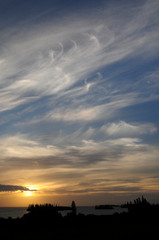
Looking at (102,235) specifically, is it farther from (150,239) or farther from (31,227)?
(31,227)

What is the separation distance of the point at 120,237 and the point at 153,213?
3980cm

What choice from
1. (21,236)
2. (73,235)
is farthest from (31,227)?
(73,235)

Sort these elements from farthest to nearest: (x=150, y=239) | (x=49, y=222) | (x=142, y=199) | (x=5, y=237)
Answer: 1. (x=142, y=199)
2. (x=49, y=222)
3. (x=5, y=237)
4. (x=150, y=239)

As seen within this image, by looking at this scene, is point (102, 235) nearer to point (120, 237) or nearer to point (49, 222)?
point (120, 237)

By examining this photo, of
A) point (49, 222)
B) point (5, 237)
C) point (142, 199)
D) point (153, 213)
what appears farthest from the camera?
point (142, 199)

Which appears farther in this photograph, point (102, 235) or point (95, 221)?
point (95, 221)

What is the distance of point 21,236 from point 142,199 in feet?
220

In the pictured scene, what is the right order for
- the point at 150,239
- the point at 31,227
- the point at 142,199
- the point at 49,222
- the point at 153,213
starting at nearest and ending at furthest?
the point at 150,239 < the point at 31,227 < the point at 49,222 < the point at 153,213 < the point at 142,199

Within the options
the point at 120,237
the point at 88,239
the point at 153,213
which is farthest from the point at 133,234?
the point at 153,213

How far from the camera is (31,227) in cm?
4819

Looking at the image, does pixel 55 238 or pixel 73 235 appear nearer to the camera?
pixel 55 238

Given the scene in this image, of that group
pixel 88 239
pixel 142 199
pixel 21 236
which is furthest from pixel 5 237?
pixel 142 199

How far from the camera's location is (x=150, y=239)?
34.2 meters

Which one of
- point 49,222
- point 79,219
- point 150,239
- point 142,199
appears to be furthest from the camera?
point 142,199
